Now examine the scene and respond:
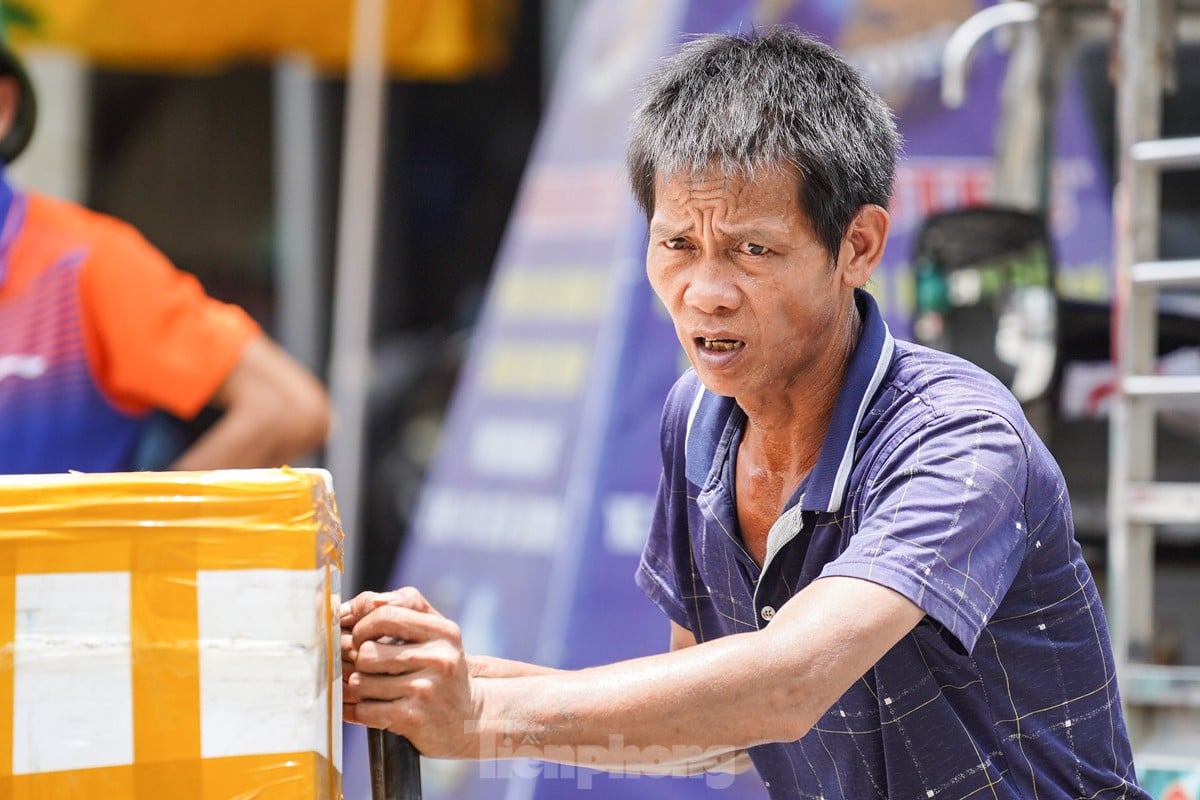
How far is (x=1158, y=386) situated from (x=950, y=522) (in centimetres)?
177

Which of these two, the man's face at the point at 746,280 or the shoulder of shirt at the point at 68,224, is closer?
the man's face at the point at 746,280

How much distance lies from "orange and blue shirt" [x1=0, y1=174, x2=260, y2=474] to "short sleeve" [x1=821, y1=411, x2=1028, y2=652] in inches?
76.8

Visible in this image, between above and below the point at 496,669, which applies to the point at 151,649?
above

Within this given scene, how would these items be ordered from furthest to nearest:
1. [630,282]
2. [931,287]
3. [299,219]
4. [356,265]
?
[299,219]
[356,265]
[630,282]
[931,287]

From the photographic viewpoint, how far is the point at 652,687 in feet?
4.87

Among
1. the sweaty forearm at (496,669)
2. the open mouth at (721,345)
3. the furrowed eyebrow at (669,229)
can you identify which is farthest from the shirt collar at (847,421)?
the sweaty forearm at (496,669)

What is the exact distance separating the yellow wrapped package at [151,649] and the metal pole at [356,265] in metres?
4.43

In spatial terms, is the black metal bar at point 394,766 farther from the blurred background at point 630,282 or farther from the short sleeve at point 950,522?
the blurred background at point 630,282

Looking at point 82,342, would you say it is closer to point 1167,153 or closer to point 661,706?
point 661,706

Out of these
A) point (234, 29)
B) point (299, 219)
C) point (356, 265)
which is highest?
point (234, 29)

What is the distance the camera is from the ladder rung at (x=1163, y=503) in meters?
3.03

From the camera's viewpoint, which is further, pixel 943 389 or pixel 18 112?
pixel 18 112

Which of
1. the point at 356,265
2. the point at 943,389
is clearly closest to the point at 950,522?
the point at 943,389

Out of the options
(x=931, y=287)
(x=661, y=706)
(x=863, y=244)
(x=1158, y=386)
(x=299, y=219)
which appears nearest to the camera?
(x=661, y=706)
